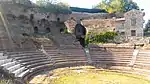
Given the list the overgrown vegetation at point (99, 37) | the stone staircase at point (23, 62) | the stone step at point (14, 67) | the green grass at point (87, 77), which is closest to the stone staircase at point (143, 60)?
the green grass at point (87, 77)

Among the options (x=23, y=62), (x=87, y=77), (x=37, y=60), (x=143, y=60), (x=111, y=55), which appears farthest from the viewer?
(x=111, y=55)

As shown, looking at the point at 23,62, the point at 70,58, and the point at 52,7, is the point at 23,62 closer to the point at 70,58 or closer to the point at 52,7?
the point at 70,58

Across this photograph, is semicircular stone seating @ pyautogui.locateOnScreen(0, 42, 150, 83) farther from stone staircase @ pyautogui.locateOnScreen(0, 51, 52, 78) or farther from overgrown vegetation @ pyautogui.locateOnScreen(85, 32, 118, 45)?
overgrown vegetation @ pyautogui.locateOnScreen(85, 32, 118, 45)

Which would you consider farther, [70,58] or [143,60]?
[70,58]

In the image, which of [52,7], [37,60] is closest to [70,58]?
[37,60]

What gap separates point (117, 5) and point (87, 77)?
34.0 meters

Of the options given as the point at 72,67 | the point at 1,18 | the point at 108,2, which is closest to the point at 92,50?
the point at 72,67

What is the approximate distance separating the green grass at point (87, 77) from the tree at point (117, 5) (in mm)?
29651

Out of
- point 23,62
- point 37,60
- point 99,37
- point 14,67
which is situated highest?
point 14,67

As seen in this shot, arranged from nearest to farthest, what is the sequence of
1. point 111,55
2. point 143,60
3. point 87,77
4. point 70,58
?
point 87,77 → point 143,60 → point 70,58 → point 111,55

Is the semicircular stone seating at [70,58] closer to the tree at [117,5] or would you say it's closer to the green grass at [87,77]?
the green grass at [87,77]

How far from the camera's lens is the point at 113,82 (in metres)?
14.8

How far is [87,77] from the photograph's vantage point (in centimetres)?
1619

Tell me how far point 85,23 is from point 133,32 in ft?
20.9
